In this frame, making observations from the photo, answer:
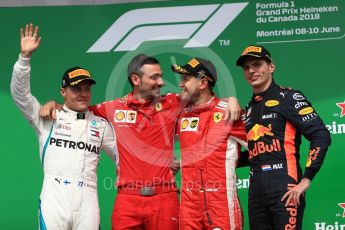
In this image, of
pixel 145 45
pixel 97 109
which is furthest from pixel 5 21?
pixel 97 109

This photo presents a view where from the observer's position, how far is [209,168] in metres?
3.89

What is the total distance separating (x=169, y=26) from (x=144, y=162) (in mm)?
1597

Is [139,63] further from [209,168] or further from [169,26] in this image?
[169,26]

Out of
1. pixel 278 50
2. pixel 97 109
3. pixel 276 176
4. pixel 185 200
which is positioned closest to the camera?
pixel 276 176

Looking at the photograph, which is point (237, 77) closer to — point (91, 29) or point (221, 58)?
point (221, 58)

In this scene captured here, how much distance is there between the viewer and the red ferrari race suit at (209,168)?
385 centimetres

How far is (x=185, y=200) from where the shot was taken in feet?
12.8

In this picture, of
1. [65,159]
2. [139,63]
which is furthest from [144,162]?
[139,63]

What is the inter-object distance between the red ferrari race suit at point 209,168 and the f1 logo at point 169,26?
1259 mm

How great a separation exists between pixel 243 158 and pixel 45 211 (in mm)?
1245

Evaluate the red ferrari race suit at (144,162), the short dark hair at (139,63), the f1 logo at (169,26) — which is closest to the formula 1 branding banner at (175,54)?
the f1 logo at (169,26)

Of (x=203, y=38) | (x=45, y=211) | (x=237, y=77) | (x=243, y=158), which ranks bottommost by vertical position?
(x=45, y=211)

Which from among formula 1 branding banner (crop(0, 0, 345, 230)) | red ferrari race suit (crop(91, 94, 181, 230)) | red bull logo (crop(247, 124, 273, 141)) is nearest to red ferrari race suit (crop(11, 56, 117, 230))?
red ferrari race suit (crop(91, 94, 181, 230))

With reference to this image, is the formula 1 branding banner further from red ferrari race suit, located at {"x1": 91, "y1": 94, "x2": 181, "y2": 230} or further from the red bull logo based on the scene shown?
the red bull logo
